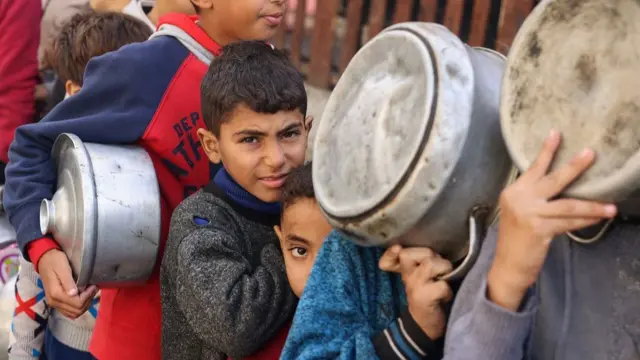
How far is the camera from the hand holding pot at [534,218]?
37.3 inches

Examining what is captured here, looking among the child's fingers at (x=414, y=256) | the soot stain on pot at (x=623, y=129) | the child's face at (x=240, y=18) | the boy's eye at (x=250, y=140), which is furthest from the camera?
the child's face at (x=240, y=18)

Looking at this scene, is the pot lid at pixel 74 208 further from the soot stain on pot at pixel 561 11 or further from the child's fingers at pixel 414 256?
the soot stain on pot at pixel 561 11

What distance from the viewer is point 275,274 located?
1.81 meters

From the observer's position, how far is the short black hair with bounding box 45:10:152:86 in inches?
108

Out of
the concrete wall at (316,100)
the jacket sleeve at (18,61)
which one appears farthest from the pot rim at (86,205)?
the concrete wall at (316,100)

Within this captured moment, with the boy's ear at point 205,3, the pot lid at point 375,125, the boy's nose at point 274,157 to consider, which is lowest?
the boy's nose at point 274,157

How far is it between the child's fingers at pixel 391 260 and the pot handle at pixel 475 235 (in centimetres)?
10

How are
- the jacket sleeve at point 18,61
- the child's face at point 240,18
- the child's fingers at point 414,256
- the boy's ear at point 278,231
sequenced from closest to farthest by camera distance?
the child's fingers at point 414,256
the boy's ear at point 278,231
the child's face at point 240,18
the jacket sleeve at point 18,61

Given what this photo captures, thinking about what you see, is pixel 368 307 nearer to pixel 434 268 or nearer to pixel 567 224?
pixel 434 268

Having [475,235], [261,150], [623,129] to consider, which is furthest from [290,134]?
[623,129]

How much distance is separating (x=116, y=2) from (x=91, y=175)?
1.64 metres

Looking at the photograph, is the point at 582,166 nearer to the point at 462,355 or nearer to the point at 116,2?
the point at 462,355

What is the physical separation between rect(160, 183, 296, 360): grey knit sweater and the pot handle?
2.15 feet

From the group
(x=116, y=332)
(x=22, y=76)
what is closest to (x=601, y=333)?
(x=116, y=332)
